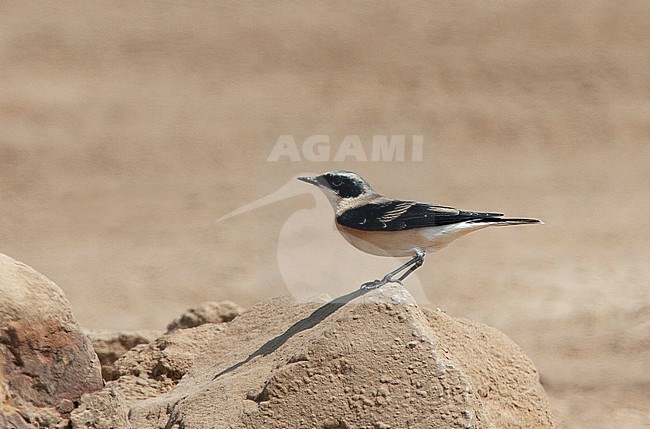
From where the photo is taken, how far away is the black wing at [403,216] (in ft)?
19.2

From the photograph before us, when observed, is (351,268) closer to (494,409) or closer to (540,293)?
(540,293)

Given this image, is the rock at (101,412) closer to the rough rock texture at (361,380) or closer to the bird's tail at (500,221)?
the rough rock texture at (361,380)

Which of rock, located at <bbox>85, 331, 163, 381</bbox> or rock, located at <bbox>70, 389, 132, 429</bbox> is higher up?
rock, located at <bbox>85, 331, 163, 381</bbox>

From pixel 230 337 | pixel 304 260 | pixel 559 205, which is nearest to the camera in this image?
pixel 230 337

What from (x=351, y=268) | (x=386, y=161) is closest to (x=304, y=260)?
(x=351, y=268)

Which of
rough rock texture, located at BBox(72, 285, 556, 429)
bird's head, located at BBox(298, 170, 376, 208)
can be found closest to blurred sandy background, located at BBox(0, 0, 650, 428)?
bird's head, located at BBox(298, 170, 376, 208)

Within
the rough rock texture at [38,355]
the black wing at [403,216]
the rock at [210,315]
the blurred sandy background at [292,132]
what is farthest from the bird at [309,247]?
the rough rock texture at [38,355]

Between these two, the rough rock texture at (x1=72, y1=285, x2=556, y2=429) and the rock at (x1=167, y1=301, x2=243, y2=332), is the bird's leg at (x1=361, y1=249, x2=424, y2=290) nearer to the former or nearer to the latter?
the rough rock texture at (x1=72, y1=285, x2=556, y2=429)

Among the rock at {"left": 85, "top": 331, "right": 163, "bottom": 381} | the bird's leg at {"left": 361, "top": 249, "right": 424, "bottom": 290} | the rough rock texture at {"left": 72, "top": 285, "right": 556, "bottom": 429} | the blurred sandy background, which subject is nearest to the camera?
the rough rock texture at {"left": 72, "top": 285, "right": 556, "bottom": 429}

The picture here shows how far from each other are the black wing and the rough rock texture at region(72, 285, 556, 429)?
0.42m

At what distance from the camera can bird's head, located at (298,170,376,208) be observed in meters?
6.23

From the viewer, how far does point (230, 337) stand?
268 inches

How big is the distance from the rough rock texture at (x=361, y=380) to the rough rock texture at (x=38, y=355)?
12 cm

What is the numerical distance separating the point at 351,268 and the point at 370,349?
604cm
